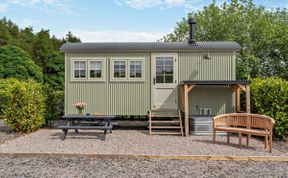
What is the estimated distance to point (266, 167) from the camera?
5176mm

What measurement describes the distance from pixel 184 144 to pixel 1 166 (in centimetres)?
428

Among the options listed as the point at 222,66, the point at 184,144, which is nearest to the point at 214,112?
the point at 222,66

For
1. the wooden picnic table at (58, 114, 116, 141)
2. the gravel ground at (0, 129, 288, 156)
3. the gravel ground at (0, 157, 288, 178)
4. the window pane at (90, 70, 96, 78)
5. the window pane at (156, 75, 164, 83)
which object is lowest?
the gravel ground at (0, 157, 288, 178)

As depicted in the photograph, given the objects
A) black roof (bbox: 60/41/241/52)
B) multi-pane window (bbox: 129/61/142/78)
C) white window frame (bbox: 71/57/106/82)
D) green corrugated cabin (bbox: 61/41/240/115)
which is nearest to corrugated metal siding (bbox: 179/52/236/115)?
green corrugated cabin (bbox: 61/41/240/115)

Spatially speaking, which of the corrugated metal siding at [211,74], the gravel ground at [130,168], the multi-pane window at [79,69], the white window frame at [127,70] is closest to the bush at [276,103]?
the corrugated metal siding at [211,74]

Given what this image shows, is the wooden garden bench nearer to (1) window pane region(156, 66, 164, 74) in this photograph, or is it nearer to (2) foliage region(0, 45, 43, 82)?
(1) window pane region(156, 66, 164, 74)

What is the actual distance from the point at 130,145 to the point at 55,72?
18.3m

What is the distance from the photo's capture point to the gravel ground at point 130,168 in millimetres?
4695

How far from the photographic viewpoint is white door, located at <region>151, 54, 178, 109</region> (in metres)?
9.42

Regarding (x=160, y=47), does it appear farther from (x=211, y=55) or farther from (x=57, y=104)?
(x=57, y=104)

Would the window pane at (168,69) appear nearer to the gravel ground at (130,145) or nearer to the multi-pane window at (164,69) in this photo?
the multi-pane window at (164,69)

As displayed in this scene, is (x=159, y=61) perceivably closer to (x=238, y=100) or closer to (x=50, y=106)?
(x=238, y=100)

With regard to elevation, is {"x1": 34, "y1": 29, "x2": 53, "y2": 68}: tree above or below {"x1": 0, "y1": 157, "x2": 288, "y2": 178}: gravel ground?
above

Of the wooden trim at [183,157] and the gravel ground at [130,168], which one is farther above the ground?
the wooden trim at [183,157]
